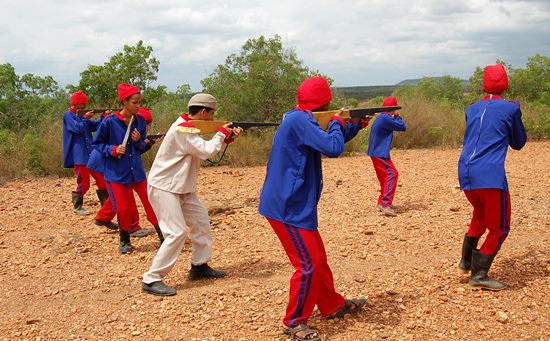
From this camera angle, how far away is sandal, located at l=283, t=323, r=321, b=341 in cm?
379

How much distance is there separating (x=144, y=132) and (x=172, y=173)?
1.62 m

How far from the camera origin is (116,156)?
5.94m

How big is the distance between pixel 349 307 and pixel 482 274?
4.16 feet

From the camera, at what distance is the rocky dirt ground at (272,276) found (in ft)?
13.6

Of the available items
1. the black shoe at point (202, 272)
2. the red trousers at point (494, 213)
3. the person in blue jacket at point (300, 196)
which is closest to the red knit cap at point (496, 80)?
the red trousers at point (494, 213)

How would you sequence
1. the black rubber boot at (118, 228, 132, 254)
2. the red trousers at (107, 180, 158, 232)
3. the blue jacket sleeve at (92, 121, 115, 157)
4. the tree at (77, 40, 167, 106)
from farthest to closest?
the tree at (77, 40, 167, 106) → the black rubber boot at (118, 228, 132, 254) → the red trousers at (107, 180, 158, 232) → the blue jacket sleeve at (92, 121, 115, 157)

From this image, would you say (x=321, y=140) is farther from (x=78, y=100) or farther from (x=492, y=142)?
(x=78, y=100)

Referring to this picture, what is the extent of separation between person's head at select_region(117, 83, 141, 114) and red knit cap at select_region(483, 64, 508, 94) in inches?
137

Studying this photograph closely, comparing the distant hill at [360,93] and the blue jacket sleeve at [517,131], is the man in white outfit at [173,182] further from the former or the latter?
the distant hill at [360,93]

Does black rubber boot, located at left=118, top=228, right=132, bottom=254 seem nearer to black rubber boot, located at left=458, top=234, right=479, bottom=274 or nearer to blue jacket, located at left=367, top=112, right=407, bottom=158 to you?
blue jacket, located at left=367, top=112, right=407, bottom=158

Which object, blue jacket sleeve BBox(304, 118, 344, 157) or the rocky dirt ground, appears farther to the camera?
the rocky dirt ground

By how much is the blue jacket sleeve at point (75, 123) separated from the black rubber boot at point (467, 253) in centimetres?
538

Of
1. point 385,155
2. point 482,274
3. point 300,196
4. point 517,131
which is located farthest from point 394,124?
point 300,196

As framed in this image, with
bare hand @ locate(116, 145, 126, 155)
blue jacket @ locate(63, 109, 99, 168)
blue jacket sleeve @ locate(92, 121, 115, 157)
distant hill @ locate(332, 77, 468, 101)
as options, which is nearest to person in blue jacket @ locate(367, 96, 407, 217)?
bare hand @ locate(116, 145, 126, 155)
